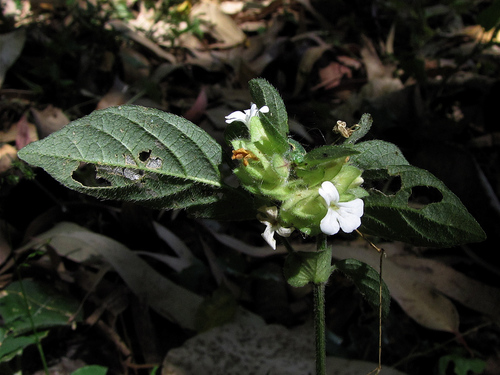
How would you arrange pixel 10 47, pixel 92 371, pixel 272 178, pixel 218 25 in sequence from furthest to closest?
1. pixel 218 25
2. pixel 10 47
3. pixel 92 371
4. pixel 272 178

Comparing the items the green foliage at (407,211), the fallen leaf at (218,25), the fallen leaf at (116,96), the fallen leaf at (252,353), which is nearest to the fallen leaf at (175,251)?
the fallen leaf at (252,353)

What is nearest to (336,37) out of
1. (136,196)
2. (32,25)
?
(32,25)

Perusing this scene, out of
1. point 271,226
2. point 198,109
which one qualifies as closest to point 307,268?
point 271,226

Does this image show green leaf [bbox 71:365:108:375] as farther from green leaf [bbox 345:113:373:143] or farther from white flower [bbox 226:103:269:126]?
green leaf [bbox 345:113:373:143]

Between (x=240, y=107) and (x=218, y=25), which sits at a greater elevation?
(x=218, y=25)

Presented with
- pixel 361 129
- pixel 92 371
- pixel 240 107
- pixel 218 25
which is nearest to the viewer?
pixel 361 129

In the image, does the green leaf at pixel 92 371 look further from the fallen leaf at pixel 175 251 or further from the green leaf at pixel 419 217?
the green leaf at pixel 419 217

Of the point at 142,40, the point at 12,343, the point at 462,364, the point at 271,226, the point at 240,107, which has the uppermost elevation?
the point at 271,226

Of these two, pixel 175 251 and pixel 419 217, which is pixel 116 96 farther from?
pixel 419 217
